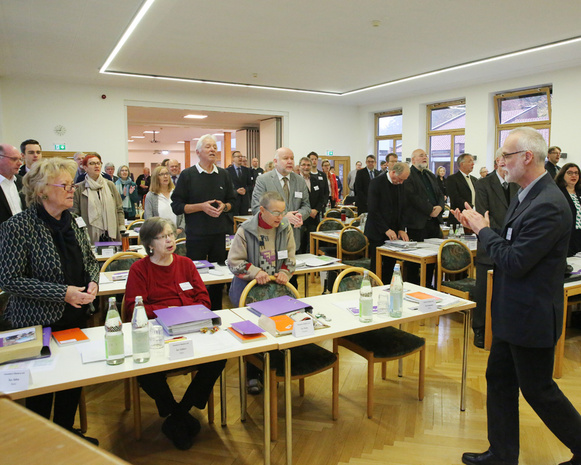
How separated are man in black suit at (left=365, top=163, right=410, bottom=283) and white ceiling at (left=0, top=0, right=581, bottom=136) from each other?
88.6 inches

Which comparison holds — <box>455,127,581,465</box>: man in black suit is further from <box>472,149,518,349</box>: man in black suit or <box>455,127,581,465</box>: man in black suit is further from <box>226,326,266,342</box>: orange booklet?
<box>472,149,518,349</box>: man in black suit

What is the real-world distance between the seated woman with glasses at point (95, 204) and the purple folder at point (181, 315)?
8.86 ft

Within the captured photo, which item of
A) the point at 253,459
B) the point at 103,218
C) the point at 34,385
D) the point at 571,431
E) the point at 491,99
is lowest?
the point at 253,459

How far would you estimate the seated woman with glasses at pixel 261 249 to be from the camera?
3148 mm

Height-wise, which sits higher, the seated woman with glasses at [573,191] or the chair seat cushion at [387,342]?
the seated woman with glasses at [573,191]

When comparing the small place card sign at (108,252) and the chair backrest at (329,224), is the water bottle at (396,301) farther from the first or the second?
the chair backrest at (329,224)

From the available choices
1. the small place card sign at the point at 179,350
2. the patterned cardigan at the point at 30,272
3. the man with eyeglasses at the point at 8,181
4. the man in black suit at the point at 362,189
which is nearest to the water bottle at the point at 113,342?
the small place card sign at the point at 179,350

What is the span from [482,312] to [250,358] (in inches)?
92.0

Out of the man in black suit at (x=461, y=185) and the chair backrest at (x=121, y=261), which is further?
the man in black suit at (x=461, y=185)

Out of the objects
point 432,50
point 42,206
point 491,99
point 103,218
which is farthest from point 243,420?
point 491,99

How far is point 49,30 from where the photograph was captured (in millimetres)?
6469

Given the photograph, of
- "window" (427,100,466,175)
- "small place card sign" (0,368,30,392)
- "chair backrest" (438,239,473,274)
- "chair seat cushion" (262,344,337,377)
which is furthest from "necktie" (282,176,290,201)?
"window" (427,100,466,175)

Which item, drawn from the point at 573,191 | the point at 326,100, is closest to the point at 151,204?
the point at 573,191

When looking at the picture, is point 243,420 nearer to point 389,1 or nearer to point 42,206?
point 42,206
